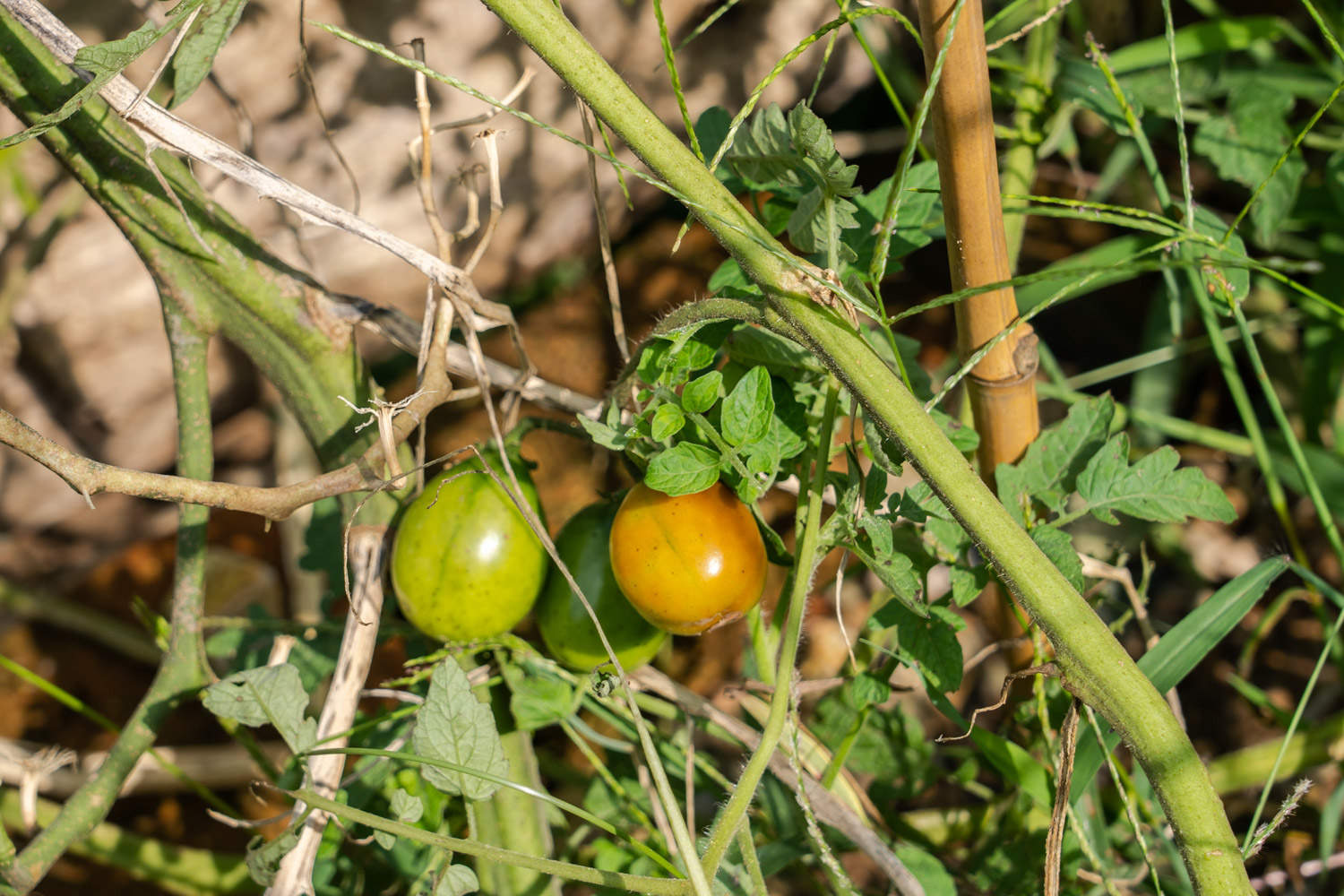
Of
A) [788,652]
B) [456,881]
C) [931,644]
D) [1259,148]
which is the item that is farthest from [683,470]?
[1259,148]

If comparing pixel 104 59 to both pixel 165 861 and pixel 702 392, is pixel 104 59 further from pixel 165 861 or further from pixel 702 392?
pixel 165 861

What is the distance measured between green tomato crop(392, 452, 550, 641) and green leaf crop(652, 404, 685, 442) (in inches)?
8.4

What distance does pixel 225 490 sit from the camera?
0.69 metres

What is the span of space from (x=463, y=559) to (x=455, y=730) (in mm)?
155

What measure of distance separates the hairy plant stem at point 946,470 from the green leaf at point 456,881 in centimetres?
47

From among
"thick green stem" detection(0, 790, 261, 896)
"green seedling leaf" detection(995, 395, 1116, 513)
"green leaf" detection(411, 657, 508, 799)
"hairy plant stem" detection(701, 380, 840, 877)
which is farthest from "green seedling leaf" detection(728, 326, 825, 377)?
"thick green stem" detection(0, 790, 261, 896)

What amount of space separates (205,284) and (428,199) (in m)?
0.23

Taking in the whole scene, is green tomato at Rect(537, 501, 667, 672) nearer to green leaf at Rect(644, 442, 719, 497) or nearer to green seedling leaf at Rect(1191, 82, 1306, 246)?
green leaf at Rect(644, 442, 719, 497)

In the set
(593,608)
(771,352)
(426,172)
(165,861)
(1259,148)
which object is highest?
(1259,148)

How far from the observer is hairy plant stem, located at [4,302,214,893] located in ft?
2.85

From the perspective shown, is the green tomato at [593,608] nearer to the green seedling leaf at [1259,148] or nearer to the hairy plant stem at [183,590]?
the hairy plant stem at [183,590]

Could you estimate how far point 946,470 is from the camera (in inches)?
23.2

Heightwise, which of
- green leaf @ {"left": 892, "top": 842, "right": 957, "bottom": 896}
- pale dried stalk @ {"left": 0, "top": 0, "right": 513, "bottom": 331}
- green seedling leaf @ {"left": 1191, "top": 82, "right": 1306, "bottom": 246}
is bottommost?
green leaf @ {"left": 892, "top": 842, "right": 957, "bottom": 896}

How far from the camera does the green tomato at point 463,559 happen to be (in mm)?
833
